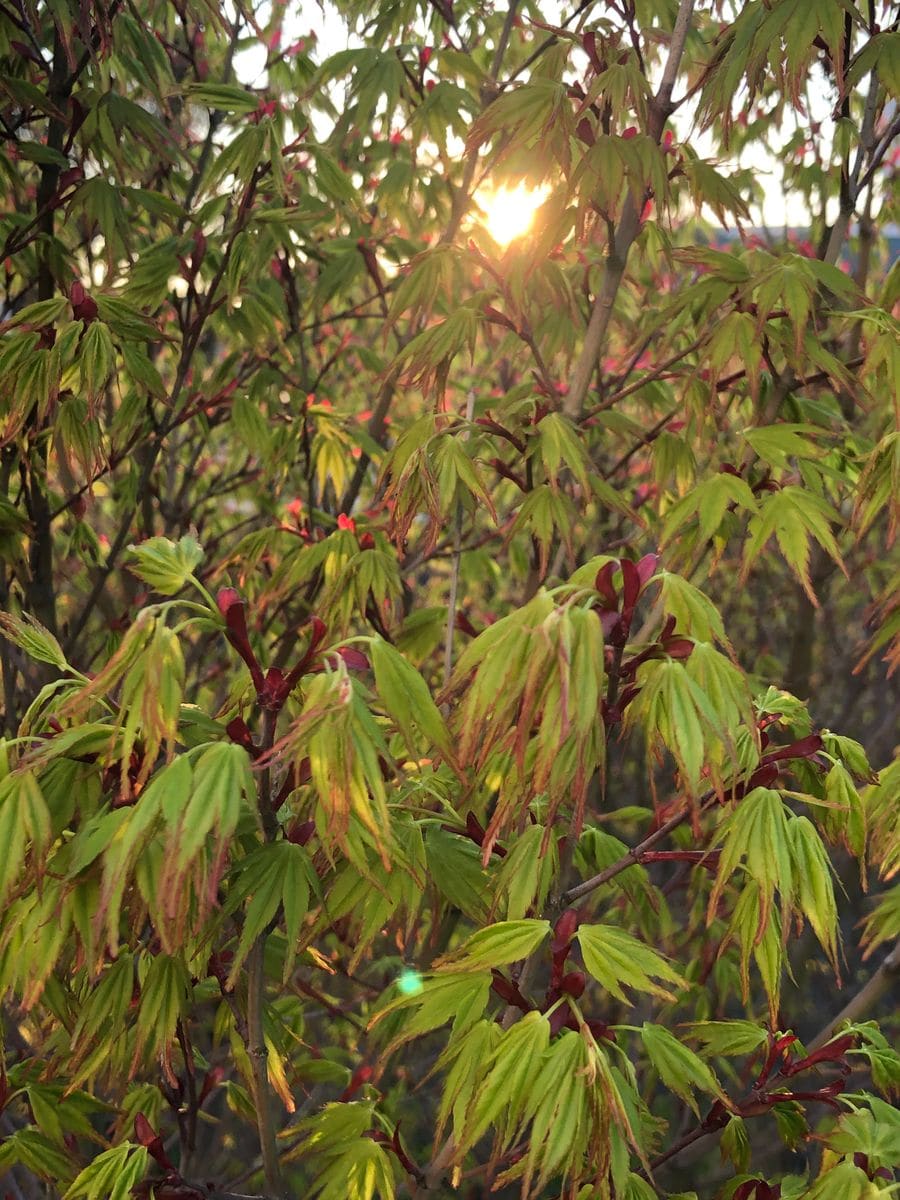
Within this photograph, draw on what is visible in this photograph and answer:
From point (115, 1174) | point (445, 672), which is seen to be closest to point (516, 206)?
point (445, 672)

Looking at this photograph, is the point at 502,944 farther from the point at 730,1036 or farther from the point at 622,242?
the point at 622,242

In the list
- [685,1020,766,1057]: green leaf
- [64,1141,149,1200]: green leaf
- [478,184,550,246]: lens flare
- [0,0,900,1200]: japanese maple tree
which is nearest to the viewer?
[0,0,900,1200]: japanese maple tree

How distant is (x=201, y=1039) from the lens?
13.0 ft

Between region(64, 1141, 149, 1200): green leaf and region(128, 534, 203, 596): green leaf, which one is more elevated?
region(128, 534, 203, 596): green leaf

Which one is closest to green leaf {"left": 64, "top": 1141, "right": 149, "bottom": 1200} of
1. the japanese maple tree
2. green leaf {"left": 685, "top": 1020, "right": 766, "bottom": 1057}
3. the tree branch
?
the japanese maple tree

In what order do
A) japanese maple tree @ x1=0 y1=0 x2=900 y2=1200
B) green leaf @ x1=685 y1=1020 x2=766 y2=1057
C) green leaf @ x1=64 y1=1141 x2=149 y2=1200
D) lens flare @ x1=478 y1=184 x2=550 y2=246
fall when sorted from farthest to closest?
lens flare @ x1=478 y1=184 x2=550 y2=246 → green leaf @ x1=685 y1=1020 x2=766 y2=1057 → green leaf @ x1=64 y1=1141 x2=149 y2=1200 → japanese maple tree @ x1=0 y1=0 x2=900 y2=1200

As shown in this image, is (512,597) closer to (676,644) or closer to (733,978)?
(733,978)

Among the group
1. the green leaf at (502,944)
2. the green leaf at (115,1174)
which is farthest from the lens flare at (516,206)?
the green leaf at (115,1174)

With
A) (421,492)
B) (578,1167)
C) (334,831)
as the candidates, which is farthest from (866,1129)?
(421,492)

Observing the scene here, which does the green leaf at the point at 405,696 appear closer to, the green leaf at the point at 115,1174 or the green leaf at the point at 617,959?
the green leaf at the point at 617,959

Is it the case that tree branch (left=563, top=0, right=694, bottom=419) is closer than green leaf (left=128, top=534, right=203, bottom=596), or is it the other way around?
green leaf (left=128, top=534, right=203, bottom=596)

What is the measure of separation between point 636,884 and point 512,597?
304 cm

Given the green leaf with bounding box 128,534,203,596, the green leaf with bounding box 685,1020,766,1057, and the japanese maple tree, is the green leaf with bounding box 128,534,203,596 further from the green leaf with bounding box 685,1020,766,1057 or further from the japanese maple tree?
the green leaf with bounding box 685,1020,766,1057

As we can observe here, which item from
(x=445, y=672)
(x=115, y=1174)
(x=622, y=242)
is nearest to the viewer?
(x=115, y=1174)
